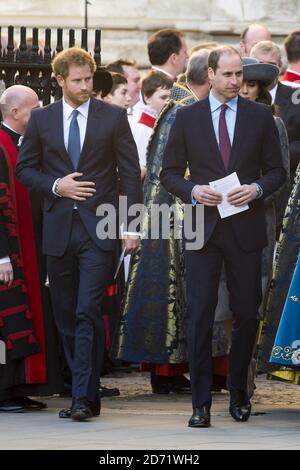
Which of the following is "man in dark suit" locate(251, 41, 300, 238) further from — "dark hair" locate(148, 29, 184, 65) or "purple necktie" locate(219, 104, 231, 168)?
"purple necktie" locate(219, 104, 231, 168)

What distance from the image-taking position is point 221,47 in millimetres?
9844

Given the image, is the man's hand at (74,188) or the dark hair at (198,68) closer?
the man's hand at (74,188)

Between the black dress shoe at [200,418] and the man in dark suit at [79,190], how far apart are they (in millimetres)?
592

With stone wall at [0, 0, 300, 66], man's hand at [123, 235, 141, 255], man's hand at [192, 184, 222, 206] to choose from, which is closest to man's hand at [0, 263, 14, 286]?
man's hand at [123, 235, 141, 255]

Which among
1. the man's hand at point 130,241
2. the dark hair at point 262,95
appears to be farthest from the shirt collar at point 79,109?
the dark hair at point 262,95

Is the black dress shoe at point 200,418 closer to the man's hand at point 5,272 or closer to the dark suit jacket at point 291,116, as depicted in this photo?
the man's hand at point 5,272

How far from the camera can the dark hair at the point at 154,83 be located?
41.3 ft

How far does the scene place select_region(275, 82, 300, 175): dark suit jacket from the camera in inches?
449

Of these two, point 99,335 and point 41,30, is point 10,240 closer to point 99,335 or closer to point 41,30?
point 99,335

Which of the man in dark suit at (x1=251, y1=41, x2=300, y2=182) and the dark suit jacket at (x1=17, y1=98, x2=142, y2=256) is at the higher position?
the man in dark suit at (x1=251, y1=41, x2=300, y2=182)

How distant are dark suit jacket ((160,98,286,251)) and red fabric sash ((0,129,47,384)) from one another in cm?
98
